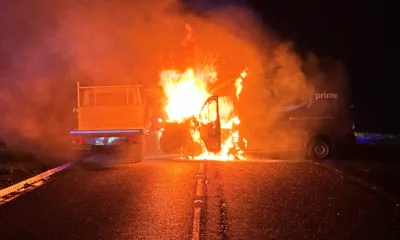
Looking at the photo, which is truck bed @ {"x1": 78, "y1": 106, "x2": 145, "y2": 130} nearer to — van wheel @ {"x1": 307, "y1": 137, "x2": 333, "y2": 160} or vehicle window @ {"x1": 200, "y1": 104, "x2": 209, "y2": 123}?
vehicle window @ {"x1": 200, "y1": 104, "x2": 209, "y2": 123}

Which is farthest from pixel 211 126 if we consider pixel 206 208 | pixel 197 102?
pixel 206 208

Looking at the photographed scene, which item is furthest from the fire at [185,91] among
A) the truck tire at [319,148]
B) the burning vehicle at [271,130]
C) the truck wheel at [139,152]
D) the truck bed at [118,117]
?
the truck tire at [319,148]

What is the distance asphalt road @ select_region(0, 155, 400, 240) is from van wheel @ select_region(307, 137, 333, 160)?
139 inches

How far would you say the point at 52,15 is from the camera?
66.9 feet

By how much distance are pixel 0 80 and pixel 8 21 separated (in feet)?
10.6

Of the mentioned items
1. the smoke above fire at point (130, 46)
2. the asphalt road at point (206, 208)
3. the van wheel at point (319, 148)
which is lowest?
the asphalt road at point (206, 208)

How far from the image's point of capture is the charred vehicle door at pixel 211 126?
18.0 metres

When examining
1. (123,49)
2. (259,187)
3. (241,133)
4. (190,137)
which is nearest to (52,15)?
(123,49)

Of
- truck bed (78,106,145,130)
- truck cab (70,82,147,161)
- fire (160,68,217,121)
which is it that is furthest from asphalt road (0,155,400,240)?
fire (160,68,217,121)

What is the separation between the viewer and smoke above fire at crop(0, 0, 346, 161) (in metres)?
20.0

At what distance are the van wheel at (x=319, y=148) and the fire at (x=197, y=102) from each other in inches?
89.1

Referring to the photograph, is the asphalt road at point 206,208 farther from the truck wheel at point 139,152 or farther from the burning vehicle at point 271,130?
the burning vehicle at point 271,130

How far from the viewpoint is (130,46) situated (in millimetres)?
21672

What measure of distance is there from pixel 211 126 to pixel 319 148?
3500 millimetres
